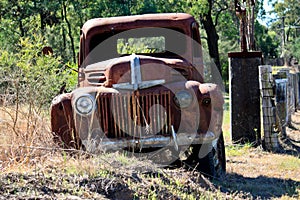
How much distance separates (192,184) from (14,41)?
18617 mm

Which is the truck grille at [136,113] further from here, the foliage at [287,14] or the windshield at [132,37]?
the foliage at [287,14]

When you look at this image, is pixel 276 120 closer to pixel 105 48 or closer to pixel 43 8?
pixel 105 48

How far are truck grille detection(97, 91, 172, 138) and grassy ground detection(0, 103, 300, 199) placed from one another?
1.43 ft

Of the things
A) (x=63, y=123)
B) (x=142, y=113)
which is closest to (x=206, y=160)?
(x=142, y=113)

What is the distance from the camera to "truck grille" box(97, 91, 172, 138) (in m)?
6.39

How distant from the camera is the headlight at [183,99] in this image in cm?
636

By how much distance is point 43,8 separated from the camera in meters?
24.5

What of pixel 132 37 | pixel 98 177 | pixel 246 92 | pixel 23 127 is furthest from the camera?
pixel 246 92

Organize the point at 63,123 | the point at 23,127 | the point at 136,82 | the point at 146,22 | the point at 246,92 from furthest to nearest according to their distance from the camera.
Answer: the point at 246,92, the point at 146,22, the point at 23,127, the point at 63,123, the point at 136,82

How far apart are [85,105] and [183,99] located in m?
1.13

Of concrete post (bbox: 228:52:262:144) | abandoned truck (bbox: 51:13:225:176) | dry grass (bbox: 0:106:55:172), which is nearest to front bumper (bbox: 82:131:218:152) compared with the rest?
abandoned truck (bbox: 51:13:225:176)

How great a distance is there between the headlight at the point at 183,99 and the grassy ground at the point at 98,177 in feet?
2.49

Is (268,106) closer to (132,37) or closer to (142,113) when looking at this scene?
(132,37)

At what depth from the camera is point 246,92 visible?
32.1 feet
